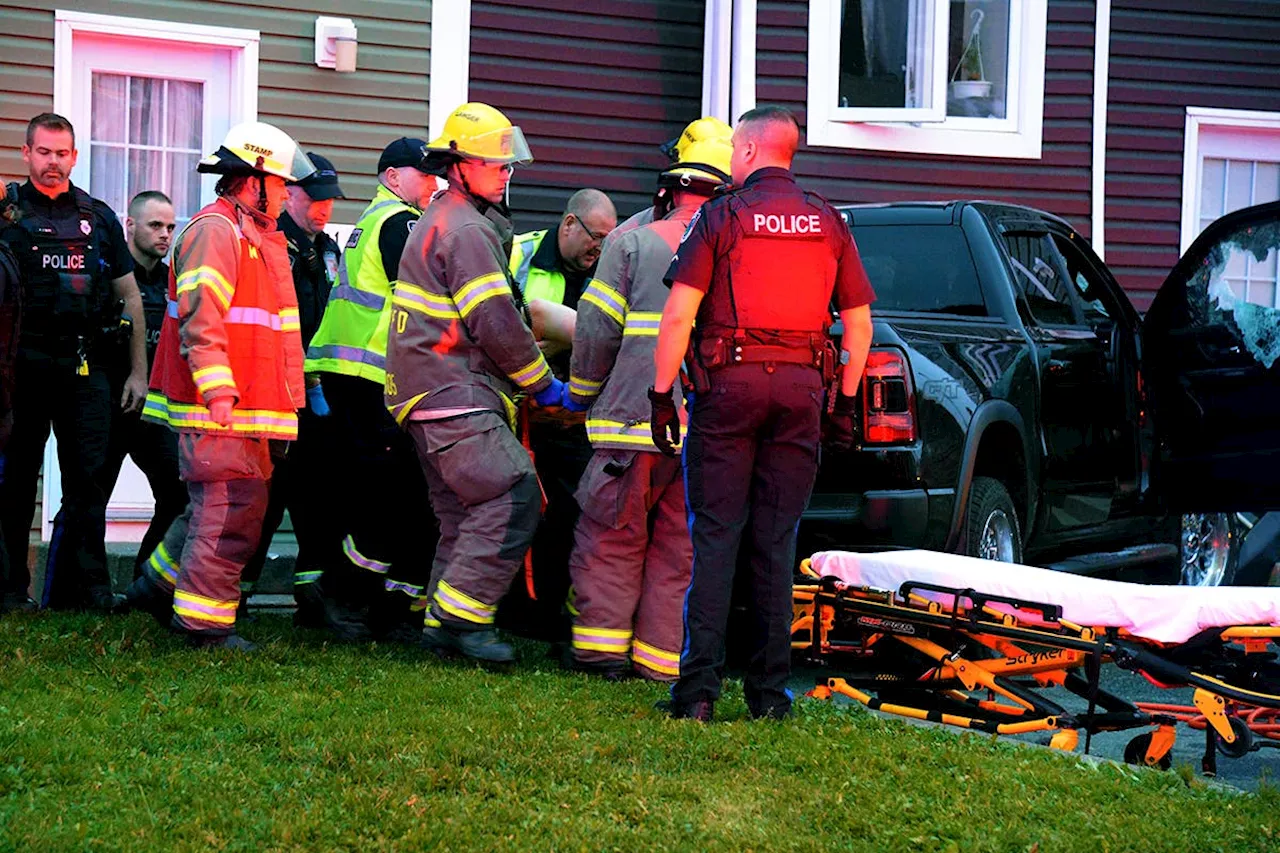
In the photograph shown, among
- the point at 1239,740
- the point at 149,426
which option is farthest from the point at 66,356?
the point at 1239,740

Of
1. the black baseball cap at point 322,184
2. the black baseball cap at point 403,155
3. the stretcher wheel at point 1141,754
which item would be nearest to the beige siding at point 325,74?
the black baseball cap at point 322,184

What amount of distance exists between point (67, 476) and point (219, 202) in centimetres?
187

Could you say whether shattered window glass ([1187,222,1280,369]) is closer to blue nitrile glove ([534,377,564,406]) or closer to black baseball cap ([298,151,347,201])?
blue nitrile glove ([534,377,564,406])

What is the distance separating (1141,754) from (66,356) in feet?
16.1

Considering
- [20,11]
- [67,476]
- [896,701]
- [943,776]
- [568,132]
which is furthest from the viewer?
[568,132]

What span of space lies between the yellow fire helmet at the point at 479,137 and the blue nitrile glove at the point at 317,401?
1.32 m

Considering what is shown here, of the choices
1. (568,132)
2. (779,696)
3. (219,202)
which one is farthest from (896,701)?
(568,132)

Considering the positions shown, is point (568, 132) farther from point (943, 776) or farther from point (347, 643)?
point (943, 776)

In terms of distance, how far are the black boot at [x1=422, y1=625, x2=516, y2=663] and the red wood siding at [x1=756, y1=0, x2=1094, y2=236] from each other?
607cm

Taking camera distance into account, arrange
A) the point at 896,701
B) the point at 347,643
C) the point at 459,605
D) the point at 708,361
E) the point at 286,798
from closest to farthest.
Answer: the point at 286,798
the point at 708,361
the point at 896,701
the point at 459,605
the point at 347,643

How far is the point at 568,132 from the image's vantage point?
11.5 m

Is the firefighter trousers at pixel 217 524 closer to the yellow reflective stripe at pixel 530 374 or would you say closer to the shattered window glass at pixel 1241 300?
the yellow reflective stripe at pixel 530 374

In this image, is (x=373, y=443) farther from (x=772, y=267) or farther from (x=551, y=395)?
(x=772, y=267)

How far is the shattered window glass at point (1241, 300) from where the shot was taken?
862cm
